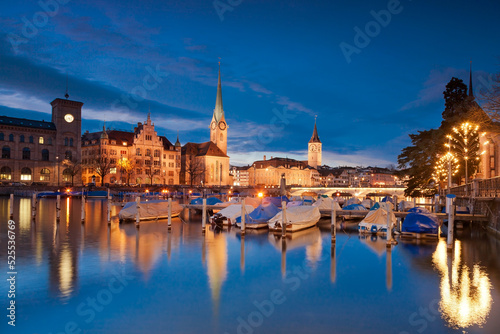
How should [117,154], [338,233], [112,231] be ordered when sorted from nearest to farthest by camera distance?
[112,231]
[338,233]
[117,154]

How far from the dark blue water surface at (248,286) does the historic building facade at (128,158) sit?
81.7 meters

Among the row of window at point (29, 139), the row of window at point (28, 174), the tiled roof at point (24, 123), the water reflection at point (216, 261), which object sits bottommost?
the water reflection at point (216, 261)

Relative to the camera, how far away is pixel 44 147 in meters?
94.4

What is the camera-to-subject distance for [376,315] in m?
13.4

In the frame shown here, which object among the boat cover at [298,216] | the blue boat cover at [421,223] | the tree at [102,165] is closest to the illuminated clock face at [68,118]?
the tree at [102,165]

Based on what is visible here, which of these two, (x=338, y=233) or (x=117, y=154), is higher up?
(x=117, y=154)

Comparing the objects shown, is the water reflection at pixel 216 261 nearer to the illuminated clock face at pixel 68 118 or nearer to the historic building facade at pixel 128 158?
the historic building facade at pixel 128 158

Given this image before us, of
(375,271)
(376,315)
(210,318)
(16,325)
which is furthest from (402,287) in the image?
(16,325)

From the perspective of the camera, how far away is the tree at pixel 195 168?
12550 centimetres

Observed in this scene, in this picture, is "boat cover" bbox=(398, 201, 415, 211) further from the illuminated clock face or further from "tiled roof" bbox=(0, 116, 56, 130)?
"tiled roof" bbox=(0, 116, 56, 130)

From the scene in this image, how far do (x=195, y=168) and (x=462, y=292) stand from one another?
11276 cm

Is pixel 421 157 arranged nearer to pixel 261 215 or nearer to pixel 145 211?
pixel 261 215

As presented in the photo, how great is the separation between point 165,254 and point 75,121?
88.5 m

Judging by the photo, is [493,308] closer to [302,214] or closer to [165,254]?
[165,254]
